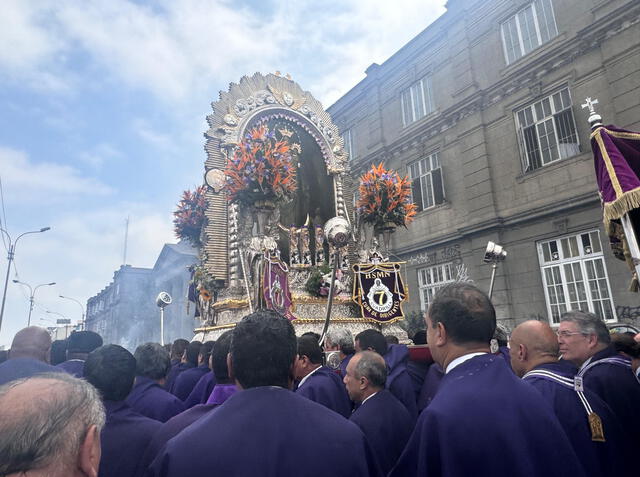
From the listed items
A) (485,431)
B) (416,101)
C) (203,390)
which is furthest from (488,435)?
(416,101)

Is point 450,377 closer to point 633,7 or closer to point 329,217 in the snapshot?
point 329,217

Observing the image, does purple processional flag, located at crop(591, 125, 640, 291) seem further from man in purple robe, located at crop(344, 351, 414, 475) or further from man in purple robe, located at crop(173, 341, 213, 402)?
man in purple robe, located at crop(173, 341, 213, 402)

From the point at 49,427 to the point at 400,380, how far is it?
3949 millimetres

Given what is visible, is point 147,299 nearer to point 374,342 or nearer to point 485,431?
point 374,342

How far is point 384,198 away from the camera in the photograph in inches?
383

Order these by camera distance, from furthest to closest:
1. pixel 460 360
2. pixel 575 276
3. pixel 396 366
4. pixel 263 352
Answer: pixel 575 276, pixel 396 366, pixel 460 360, pixel 263 352

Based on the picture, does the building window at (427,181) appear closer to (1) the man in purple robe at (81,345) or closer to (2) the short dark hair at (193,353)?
(2) the short dark hair at (193,353)

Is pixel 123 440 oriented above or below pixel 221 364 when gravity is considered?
below

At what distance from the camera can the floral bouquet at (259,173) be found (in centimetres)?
799

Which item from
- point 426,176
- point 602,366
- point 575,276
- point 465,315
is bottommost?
point 602,366

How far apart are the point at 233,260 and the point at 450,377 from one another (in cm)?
755

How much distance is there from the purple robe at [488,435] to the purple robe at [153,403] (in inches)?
90.5

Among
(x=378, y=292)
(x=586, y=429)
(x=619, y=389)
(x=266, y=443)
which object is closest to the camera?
(x=266, y=443)

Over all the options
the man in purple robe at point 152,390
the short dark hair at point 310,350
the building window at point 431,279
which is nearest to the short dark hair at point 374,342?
the short dark hair at point 310,350
